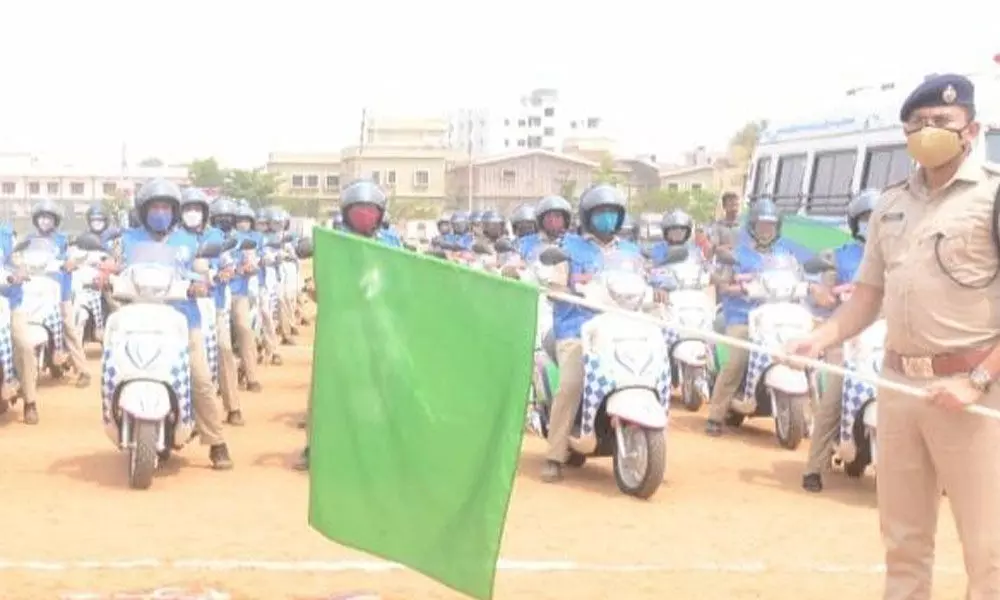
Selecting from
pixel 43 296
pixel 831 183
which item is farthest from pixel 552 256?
pixel 831 183

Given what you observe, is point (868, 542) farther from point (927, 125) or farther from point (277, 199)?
point (277, 199)

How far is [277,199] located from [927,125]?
6752 cm

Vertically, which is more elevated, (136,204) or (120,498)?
(136,204)

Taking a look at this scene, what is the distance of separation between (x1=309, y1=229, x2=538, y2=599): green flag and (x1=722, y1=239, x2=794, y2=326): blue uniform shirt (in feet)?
18.7

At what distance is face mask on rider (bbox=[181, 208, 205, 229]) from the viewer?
452 inches

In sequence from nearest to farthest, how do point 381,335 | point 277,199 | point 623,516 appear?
point 381,335
point 623,516
point 277,199

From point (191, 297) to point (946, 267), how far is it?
550 cm

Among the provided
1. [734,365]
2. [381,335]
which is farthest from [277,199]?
[381,335]

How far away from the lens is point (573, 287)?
8.85m

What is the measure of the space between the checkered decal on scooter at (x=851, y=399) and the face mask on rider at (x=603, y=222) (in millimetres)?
1669

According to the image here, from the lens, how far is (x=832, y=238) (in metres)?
15.7

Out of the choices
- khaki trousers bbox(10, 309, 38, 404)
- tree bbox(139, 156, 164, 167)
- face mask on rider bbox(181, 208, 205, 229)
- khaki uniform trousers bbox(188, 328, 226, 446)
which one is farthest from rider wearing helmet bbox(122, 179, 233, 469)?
tree bbox(139, 156, 164, 167)

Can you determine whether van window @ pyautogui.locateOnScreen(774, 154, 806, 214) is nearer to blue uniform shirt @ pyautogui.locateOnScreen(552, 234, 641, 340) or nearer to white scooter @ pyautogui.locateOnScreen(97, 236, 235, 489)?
blue uniform shirt @ pyautogui.locateOnScreen(552, 234, 641, 340)

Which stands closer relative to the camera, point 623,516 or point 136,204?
point 623,516
